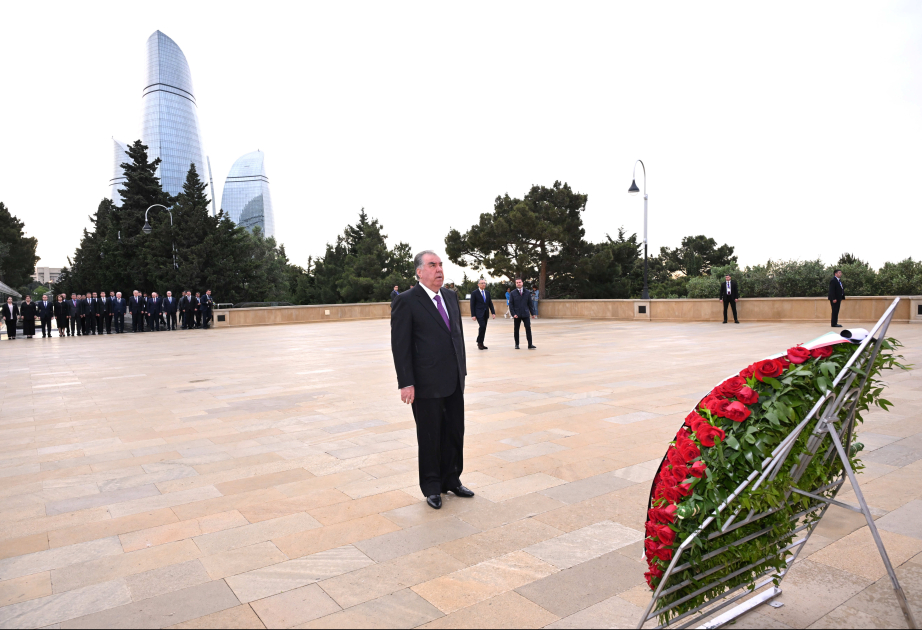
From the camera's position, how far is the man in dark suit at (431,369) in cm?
441

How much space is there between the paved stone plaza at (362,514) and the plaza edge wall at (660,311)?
12.6 metres

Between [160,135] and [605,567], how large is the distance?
10800 centimetres

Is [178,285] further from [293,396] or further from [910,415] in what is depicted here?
[910,415]

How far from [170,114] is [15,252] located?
3528cm

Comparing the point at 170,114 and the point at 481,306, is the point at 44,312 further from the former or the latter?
the point at 170,114

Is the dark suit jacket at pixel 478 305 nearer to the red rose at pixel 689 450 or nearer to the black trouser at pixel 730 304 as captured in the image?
the black trouser at pixel 730 304

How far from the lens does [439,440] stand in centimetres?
454

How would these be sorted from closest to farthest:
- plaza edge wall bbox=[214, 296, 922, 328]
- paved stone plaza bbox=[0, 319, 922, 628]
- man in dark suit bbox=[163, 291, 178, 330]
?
paved stone plaza bbox=[0, 319, 922, 628]
plaza edge wall bbox=[214, 296, 922, 328]
man in dark suit bbox=[163, 291, 178, 330]

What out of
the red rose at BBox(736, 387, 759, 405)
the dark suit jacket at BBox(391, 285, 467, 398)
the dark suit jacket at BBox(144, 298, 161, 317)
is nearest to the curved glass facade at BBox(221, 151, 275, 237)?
the dark suit jacket at BBox(144, 298, 161, 317)

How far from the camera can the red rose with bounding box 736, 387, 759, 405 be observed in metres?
2.44

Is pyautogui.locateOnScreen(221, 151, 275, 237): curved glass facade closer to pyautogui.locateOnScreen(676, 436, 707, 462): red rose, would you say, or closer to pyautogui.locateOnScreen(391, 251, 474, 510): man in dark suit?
pyautogui.locateOnScreen(391, 251, 474, 510): man in dark suit

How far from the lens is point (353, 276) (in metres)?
57.2

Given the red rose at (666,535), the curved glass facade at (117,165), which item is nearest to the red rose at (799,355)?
the red rose at (666,535)

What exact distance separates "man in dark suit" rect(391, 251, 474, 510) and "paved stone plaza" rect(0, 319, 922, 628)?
0.90 ft
